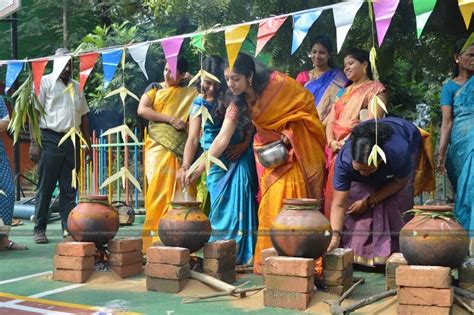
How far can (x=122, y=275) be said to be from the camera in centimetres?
452

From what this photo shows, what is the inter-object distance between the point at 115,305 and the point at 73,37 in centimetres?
883

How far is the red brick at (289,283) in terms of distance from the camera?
3571 mm

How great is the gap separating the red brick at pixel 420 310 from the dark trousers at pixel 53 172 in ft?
12.6

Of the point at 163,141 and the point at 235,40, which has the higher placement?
the point at 235,40

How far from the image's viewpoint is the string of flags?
3.52 meters

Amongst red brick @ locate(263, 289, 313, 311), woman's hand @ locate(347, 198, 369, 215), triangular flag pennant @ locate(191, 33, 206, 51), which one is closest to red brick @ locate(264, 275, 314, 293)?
red brick @ locate(263, 289, 313, 311)

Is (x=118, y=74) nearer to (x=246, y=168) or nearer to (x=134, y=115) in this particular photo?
(x=134, y=115)

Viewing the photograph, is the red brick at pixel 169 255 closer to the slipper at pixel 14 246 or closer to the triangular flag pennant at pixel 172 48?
the triangular flag pennant at pixel 172 48

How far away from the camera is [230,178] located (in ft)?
16.7

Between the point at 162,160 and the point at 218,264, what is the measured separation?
1.67 meters

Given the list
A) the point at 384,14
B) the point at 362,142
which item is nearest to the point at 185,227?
the point at 362,142

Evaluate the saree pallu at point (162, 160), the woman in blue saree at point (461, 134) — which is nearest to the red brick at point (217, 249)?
the saree pallu at point (162, 160)

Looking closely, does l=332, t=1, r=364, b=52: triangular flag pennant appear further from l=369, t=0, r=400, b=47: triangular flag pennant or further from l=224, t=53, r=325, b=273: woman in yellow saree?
l=224, t=53, r=325, b=273: woman in yellow saree

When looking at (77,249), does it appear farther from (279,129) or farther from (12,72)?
(12,72)
